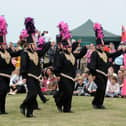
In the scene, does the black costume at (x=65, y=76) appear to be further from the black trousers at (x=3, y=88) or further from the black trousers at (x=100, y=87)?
the black trousers at (x=3, y=88)

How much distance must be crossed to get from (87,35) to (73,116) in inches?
443

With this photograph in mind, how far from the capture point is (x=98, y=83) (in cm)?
1240

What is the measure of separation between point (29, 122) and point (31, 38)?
6.87 ft

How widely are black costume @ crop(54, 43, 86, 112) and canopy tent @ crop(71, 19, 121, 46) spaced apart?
9092mm

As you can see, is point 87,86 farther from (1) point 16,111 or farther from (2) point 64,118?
(2) point 64,118

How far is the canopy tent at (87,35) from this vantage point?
21.4 m

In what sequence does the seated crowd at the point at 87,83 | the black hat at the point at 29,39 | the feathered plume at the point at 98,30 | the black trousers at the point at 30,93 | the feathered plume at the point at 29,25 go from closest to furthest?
the black trousers at the point at 30,93 → the black hat at the point at 29,39 → the feathered plume at the point at 29,25 → the feathered plume at the point at 98,30 → the seated crowd at the point at 87,83

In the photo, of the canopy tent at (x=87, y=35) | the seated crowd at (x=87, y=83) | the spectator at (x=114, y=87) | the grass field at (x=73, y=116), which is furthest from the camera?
the canopy tent at (x=87, y=35)

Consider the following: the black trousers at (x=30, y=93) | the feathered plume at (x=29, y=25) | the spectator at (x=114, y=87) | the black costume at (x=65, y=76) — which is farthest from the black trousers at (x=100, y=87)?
the spectator at (x=114, y=87)

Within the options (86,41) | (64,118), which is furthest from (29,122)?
(86,41)

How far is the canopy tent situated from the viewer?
2136 centimetres

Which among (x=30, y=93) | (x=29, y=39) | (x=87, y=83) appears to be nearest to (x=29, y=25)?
(x=29, y=39)

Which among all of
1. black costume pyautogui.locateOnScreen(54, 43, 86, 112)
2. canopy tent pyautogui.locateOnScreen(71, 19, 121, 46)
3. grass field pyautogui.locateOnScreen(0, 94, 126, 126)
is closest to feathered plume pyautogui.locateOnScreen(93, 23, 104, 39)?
black costume pyautogui.locateOnScreen(54, 43, 86, 112)

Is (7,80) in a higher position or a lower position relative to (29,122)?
higher
